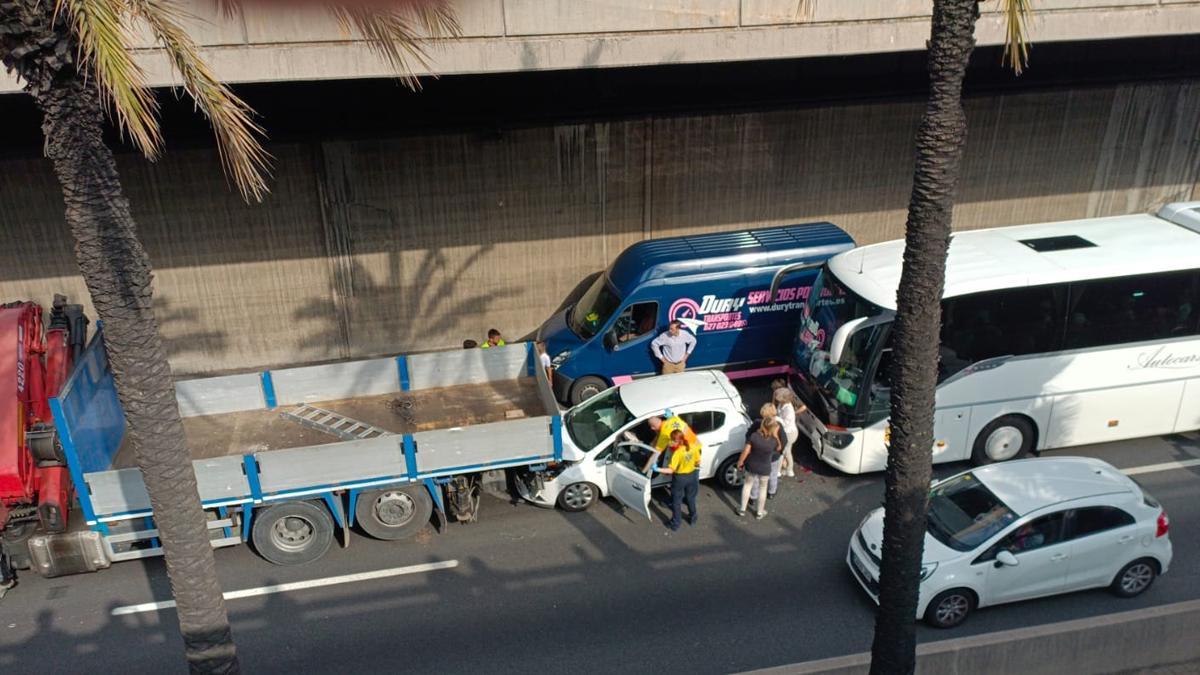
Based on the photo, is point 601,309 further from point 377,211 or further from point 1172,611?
point 1172,611

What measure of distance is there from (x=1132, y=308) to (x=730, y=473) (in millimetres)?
5726

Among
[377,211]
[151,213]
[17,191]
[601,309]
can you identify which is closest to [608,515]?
[601,309]

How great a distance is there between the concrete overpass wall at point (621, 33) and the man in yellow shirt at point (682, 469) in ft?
18.0

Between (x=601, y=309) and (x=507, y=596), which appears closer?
(x=507, y=596)

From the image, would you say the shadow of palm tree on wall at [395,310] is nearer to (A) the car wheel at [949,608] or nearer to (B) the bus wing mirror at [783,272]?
(B) the bus wing mirror at [783,272]

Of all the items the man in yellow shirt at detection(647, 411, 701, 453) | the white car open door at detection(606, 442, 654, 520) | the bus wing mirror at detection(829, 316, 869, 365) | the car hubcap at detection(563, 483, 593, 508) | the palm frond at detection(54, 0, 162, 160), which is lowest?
the car hubcap at detection(563, 483, 593, 508)

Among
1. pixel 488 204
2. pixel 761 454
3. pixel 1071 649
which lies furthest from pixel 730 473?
pixel 488 204

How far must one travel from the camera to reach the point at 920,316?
629 centimetres

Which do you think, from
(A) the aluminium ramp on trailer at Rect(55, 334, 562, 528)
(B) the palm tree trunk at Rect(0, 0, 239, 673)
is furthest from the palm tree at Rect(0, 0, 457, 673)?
(A) the aluminium ramp on trailer at Rect(55, 334, 562, 528)

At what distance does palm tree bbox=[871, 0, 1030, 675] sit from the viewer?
580cm

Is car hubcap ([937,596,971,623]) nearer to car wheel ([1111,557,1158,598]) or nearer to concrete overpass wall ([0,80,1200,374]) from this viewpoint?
car wheel ([1111,557,1158,598])

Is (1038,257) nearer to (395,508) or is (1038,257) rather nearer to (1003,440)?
(1003,440)

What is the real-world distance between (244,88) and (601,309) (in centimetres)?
649

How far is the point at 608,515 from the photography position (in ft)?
37.8
